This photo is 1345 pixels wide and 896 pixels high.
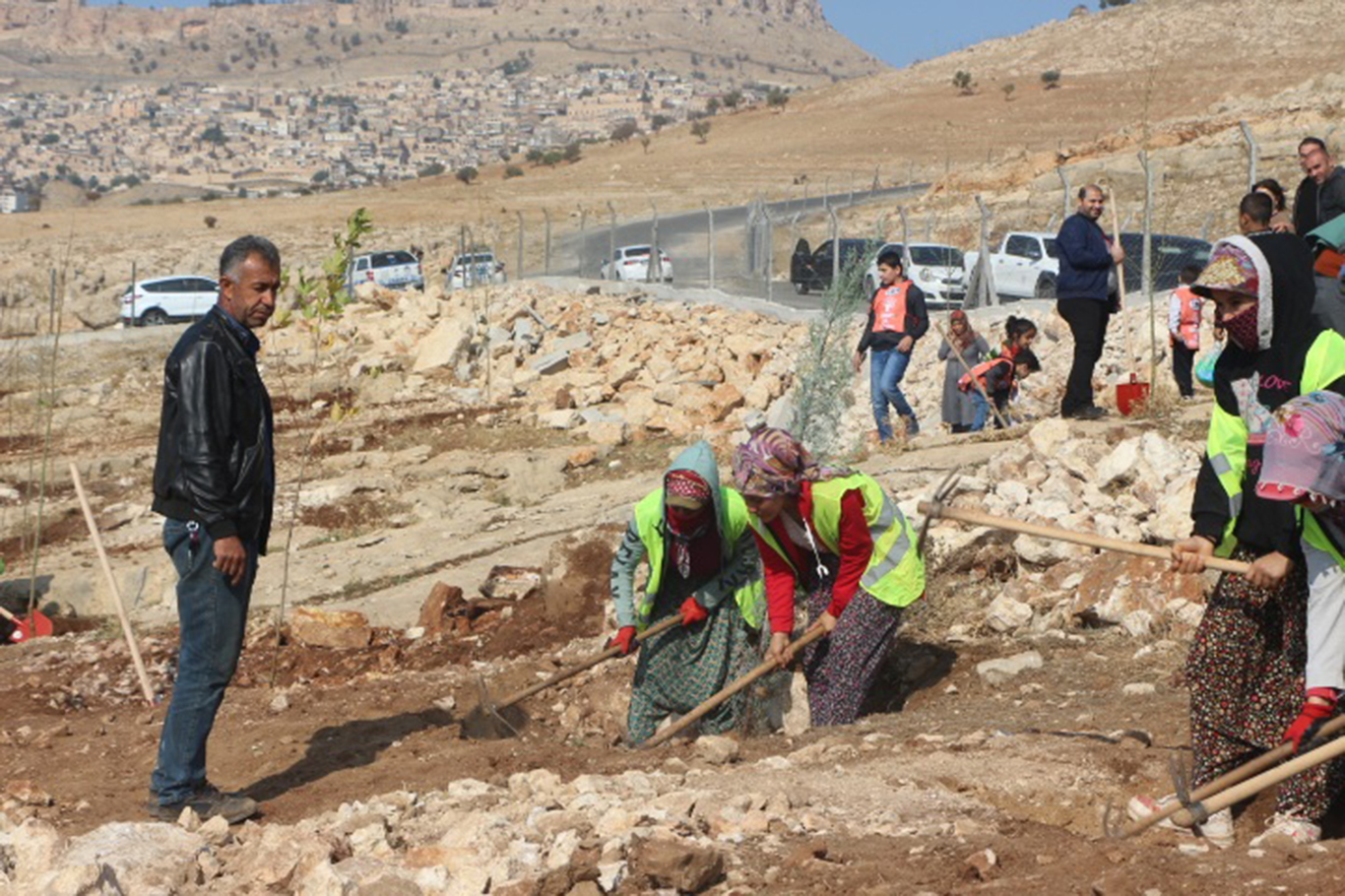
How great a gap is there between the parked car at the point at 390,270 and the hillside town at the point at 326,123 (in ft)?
266

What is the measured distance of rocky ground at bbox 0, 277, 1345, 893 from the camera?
427 centimetres

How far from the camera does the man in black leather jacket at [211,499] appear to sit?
522 cm

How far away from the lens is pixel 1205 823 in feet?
15.5

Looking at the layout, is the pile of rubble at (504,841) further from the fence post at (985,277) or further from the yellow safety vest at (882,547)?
the fence post at (985,277)

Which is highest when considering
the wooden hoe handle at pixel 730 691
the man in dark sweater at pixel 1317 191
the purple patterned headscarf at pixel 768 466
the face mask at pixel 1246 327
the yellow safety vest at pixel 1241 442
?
the man in dark sweater at pixel 1317 191

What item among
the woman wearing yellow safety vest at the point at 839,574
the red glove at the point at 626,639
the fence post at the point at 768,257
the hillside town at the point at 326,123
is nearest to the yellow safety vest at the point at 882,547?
the woman wearing yellow safety vest at the point at 839,574

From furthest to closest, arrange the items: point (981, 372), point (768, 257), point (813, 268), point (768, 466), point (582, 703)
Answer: point (768, 257)
point (813, 268)
point (981, 372)
point (582, 703)
point (768, 466)

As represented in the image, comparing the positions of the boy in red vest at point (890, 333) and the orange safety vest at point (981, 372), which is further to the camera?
the boy in red vest at point (890, 333)

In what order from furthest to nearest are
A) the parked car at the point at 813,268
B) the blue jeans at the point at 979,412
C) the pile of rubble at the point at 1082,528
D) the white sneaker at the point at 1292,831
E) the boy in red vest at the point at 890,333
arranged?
1. the parked car at the point at 813,268
2. the blue jeans at the point at 979,412
3. the boy in red vest at the point at 890,333
4. the pile of rubble at the point at 1082,528
5. the white sneaker at the point at 1292,831

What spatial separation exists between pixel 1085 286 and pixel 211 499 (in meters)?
6.82

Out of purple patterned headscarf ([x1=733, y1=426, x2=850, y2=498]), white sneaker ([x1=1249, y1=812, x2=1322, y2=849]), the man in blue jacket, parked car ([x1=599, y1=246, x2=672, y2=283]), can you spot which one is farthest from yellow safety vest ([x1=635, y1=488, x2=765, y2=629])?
parked car ([x1=599, y1=246, x2=672, y2=283])

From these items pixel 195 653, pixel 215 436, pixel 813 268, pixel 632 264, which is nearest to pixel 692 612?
pixel 195 653

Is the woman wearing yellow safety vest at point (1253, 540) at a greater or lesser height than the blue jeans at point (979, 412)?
greater

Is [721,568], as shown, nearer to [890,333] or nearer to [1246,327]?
[1246,327]
